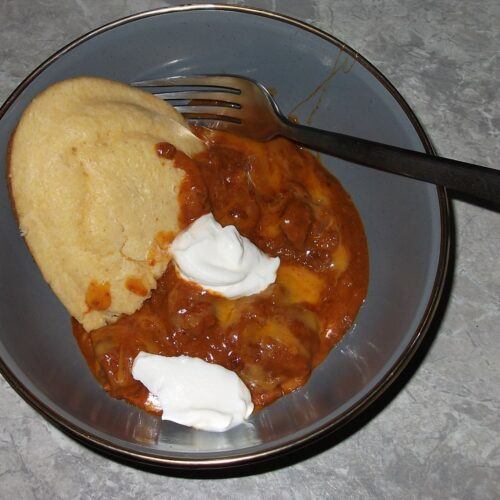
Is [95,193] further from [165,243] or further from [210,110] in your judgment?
[210,110]

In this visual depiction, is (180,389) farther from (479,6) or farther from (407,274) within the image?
(479,6)

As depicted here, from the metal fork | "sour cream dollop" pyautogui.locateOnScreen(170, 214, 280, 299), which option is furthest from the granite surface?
"sour cream dollop" pyautogui.locateOnScreen(170, 214, 280, 299)

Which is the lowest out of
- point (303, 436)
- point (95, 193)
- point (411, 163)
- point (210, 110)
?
A: point (303, 436)

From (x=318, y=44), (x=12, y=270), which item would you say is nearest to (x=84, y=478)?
(x=12, y=270)

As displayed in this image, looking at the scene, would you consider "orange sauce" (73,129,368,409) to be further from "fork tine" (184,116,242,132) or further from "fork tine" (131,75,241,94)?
"fork tine" (131,75,241,94)

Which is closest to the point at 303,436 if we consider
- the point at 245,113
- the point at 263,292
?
the point at 263,292

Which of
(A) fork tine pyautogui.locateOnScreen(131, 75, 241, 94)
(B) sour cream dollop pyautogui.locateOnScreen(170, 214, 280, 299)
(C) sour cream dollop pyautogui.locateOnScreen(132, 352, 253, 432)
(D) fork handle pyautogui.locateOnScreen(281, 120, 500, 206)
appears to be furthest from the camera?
(A) fork tine pyautogui.locateOnScreen(131, 75, 241, 94)

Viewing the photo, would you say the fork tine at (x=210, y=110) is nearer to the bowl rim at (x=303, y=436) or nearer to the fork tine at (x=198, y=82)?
the fork tine at (x=198, y=82)
